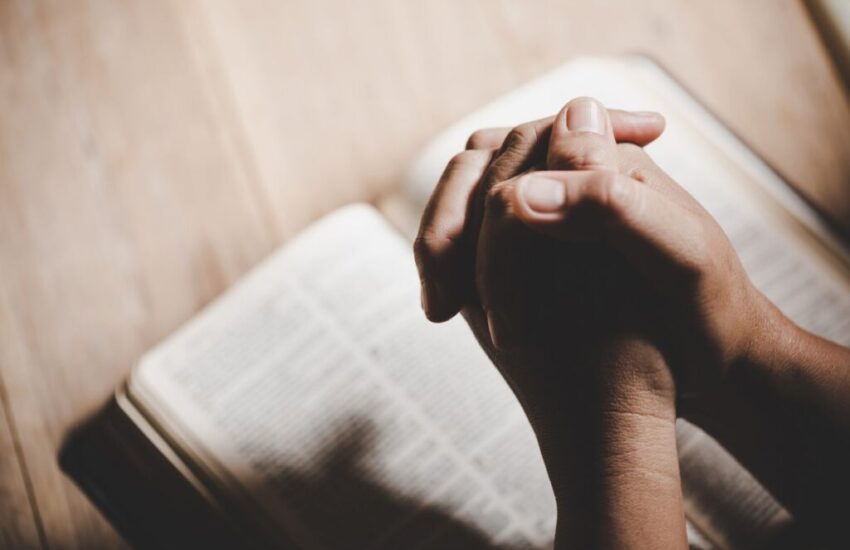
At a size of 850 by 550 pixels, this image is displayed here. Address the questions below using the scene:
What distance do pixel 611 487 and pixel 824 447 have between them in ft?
0.68

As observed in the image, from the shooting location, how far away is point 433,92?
2.65ft

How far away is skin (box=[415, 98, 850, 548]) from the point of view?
44 centimetres

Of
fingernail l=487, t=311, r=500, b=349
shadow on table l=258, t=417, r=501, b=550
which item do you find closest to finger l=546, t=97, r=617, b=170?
fingernail l=487, t=311, r=500, b=349

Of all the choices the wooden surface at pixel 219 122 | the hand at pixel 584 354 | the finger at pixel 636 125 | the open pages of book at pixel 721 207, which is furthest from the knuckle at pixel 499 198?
the wooden surface at pixel 219 122

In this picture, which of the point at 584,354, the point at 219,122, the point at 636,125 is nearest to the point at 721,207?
the point at 636,125

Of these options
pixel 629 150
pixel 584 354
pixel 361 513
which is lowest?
pixel 361 513

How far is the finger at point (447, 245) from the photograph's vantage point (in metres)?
0.51

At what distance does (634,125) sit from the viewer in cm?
55

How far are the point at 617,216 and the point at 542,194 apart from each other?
50mm

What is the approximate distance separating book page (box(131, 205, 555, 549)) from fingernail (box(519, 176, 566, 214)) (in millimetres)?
260

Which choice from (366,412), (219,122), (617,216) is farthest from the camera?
(219,122)

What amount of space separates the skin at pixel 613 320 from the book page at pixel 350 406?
0.41 ft

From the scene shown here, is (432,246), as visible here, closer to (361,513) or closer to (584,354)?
(584,354)

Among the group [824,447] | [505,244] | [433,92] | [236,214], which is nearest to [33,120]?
[236,214]
